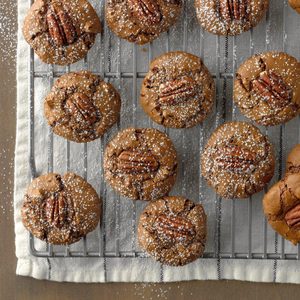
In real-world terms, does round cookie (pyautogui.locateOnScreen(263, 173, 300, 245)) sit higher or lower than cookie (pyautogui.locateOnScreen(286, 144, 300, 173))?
lower

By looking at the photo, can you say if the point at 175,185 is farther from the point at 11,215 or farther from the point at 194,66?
the point at 11,215

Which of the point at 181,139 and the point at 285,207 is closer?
the point at 285,207

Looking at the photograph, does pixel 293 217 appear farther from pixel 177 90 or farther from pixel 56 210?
pixel 56 210

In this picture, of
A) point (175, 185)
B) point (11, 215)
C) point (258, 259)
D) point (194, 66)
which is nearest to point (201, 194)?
point (175, 185)

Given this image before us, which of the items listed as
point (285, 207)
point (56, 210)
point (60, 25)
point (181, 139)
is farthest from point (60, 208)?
point (285, 207)

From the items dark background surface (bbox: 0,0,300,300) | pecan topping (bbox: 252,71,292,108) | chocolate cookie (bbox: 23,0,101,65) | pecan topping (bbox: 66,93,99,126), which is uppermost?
chocolate cookie (bbox: 23,0,101,65)

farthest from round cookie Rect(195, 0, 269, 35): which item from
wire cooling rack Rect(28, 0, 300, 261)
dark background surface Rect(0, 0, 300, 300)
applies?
dark background surface Rect(0, 0, 300, 300)

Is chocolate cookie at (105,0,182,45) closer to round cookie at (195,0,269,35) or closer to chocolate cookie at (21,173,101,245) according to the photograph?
round cookie at (195,0,269,35)
